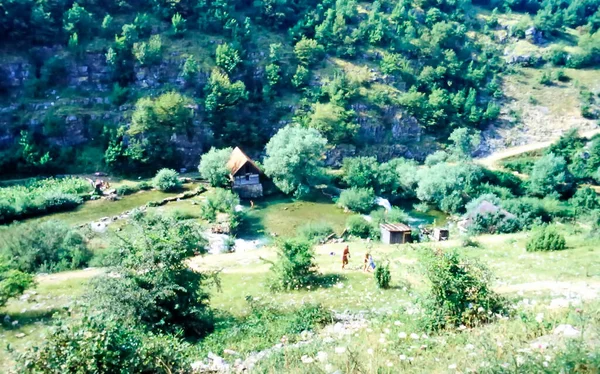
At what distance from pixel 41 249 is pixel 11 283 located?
7462mm

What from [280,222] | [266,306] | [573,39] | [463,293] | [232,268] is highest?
[573,39]

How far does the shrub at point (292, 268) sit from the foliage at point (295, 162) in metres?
18.2

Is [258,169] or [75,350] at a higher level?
[75,350]

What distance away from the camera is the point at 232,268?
18.4 metres

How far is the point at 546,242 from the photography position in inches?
689

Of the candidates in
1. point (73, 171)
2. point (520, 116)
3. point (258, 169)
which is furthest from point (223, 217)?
point (520, 116)

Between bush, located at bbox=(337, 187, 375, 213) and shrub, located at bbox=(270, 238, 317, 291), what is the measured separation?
16.8 meters

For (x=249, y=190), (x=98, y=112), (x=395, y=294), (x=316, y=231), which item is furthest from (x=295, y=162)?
(x=395, y=294)

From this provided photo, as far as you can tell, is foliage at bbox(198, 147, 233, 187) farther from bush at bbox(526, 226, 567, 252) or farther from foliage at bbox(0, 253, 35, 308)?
bush at bbox(526, 226, 567, 252)

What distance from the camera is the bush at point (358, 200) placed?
31844mm

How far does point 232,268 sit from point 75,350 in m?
12.0

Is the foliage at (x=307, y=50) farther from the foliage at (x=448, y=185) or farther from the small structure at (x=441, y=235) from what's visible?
the small structure at (x=441, y=235)

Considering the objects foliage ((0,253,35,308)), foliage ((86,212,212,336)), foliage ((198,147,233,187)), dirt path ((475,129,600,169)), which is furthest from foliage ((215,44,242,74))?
foliage ((86,212,212,336))

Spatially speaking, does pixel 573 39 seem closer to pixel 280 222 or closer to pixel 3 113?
pixel 280 222
